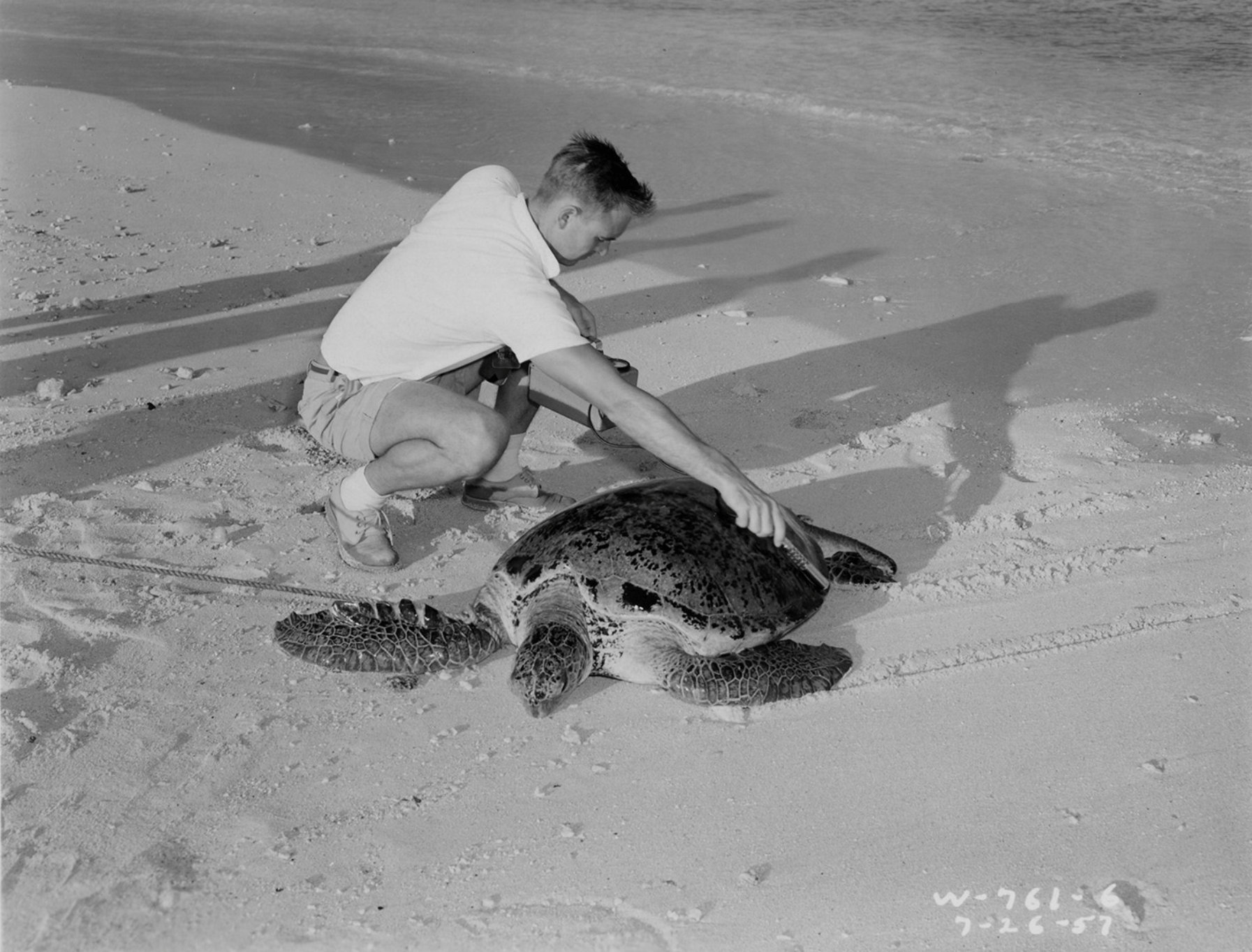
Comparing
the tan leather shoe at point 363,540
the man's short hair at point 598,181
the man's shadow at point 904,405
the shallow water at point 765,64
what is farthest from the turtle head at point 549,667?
the shallow water at point 765,64

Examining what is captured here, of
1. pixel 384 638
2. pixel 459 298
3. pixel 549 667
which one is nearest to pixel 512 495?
pixel 459 298

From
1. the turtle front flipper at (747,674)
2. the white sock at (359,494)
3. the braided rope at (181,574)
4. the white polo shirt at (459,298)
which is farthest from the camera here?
the white sock at (359,494)

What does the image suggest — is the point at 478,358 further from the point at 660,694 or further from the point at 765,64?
the point at 765,64

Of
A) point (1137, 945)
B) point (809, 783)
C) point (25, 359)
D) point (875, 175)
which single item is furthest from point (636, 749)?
point (875, 175)

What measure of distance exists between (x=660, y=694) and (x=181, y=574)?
141cm

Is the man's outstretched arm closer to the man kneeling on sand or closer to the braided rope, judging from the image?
the man kneeling on sand

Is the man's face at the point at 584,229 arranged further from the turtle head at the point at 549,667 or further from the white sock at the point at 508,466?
the turtle head at the point at 549,667

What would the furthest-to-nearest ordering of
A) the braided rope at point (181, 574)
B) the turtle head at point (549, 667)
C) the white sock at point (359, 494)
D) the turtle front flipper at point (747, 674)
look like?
the white sock at point (359, 494)
the braided rope at point (181, 574)
the turtle front flipper at point (747, 674)
the turtle head at point (549, 667)

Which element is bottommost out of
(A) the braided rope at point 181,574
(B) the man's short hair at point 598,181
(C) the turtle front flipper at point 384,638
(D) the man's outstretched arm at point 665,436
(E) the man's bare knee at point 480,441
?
(A) the braided rope at point 181,574

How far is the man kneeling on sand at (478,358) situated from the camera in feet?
9.65

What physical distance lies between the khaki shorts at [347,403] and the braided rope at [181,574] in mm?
467

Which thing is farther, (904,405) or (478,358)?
(904,405)

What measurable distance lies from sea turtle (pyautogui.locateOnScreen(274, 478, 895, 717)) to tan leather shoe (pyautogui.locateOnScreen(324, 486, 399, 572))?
1.51 feet

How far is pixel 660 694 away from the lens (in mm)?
3145
